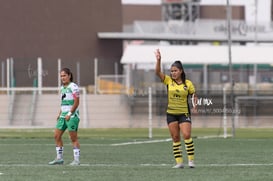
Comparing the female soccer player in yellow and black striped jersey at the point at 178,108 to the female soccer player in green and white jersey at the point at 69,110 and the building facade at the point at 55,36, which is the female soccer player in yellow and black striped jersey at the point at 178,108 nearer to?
the female soccer player in green and white jersey at the point at 69,110

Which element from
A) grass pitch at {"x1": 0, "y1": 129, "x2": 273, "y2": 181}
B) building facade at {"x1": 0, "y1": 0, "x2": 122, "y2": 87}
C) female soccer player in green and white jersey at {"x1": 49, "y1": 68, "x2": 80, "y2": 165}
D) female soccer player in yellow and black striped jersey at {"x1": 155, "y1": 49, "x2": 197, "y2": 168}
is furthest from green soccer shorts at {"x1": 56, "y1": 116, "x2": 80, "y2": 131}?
building facade at {"x1": 0, "y1": 0, "x2": 122, "y2": 87}

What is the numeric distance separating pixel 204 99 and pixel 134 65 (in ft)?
29.5

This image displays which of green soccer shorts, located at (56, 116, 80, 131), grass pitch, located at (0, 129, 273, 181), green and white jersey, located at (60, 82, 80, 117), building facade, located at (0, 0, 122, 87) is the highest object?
building facade, located at (0, 0, 122, 87)

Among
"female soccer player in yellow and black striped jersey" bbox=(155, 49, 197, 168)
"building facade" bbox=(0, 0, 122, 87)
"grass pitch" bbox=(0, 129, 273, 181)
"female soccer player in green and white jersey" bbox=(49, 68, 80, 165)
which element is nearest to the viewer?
"grass pitch" bbox=(0, 129, 273, 181)

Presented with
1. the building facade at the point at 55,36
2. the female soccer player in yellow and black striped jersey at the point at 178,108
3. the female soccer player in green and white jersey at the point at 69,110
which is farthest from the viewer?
the building facade at the point at 55,36

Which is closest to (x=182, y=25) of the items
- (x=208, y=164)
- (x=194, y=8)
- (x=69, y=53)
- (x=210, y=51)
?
(x=69, y=53)

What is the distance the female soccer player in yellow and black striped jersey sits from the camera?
52.3 feet

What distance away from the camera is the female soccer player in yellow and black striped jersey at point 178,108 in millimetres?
15953

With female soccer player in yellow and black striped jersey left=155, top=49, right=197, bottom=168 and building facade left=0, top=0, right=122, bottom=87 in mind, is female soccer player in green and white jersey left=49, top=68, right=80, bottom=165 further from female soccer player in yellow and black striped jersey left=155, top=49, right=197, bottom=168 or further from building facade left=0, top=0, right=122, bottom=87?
building facade left=0, top=0, right=122, bottom=87

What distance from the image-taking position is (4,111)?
1543 inches

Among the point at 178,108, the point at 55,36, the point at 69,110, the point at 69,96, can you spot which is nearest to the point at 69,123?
the point at 69,110

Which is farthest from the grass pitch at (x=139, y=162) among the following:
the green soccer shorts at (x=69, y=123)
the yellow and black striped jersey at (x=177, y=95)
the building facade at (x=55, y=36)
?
the building facade at (x=55, y=36)

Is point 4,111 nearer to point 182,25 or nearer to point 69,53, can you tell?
point 69,53

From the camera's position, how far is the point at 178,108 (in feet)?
52.6
